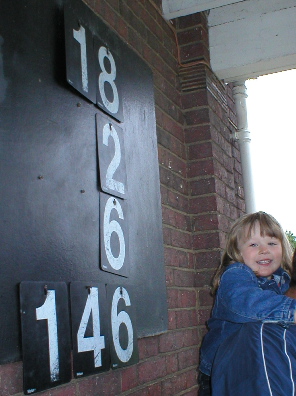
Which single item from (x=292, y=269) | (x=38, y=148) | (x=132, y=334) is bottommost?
(x=132, y=334)

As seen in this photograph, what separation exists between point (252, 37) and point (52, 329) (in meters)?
2.33

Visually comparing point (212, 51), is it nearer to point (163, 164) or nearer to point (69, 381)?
point (163, 164)

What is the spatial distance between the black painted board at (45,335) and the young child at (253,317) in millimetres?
563

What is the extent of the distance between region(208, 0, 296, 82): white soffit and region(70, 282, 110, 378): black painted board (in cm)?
195

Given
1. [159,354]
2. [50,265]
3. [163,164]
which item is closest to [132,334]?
[159,354]

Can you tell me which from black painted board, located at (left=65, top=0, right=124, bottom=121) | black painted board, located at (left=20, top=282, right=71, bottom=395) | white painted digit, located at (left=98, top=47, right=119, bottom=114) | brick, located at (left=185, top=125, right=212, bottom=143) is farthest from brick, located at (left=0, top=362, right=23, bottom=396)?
brick, located at (left=185, top=125, right=212, bottom=143)

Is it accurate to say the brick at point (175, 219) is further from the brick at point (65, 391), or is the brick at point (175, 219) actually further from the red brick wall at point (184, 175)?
the brick at point (65, 391)

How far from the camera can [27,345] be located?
1.34 metres

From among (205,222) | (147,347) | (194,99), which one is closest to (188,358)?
(147,347)

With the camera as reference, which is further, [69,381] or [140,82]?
[140,82]

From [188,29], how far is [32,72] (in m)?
1.77

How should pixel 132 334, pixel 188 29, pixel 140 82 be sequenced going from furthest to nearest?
pixel 188 29
pixel 140 82
pixel 132 334

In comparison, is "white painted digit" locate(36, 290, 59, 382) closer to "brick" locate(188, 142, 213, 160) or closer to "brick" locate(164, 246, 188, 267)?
"brick" locate(164, 246, 188, 267)

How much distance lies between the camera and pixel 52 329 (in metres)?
1.45
